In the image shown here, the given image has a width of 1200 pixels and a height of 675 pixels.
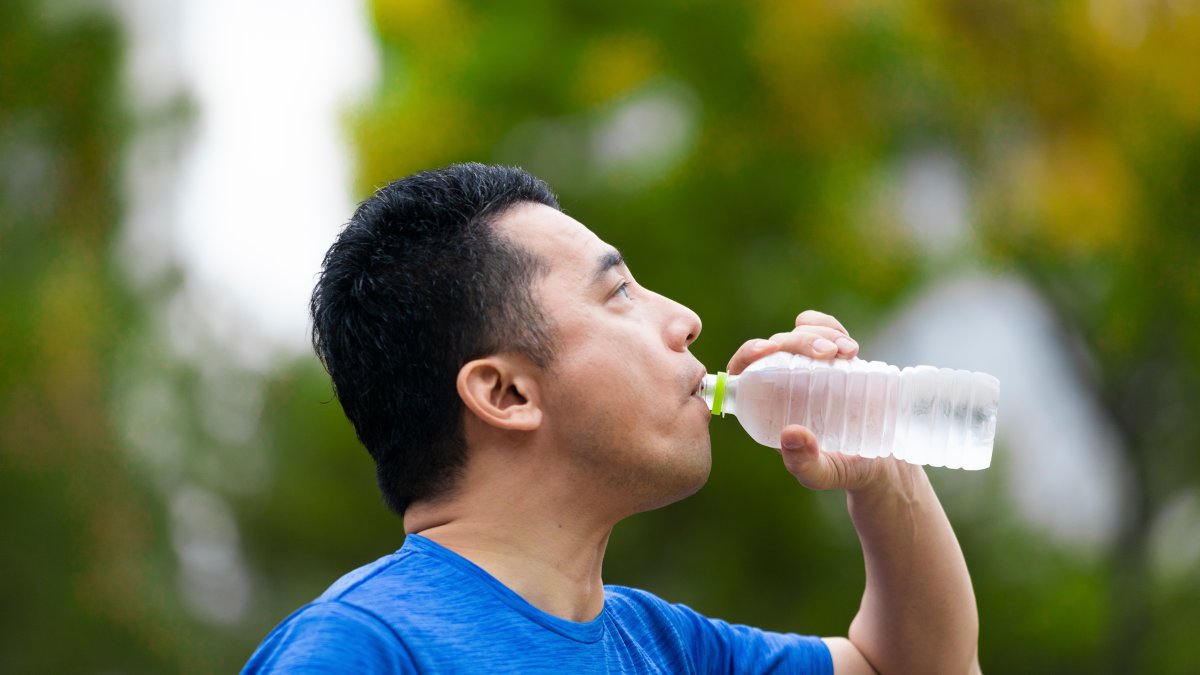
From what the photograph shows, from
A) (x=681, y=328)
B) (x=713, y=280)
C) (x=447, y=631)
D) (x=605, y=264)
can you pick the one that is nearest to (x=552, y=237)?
(x=605, y=264)

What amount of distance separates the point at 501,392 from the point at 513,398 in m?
0.02

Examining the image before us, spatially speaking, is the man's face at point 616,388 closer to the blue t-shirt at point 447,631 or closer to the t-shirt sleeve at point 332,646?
the blue t-shirt at point 447,631

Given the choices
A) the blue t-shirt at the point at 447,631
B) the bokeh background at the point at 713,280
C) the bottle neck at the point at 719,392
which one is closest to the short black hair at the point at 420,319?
the blue t-shirt at the point at 447,631

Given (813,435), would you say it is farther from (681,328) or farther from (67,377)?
(67,377)

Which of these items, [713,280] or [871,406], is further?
[713,280]

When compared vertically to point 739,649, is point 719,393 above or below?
above

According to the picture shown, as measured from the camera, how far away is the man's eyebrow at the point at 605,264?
173 centimetres

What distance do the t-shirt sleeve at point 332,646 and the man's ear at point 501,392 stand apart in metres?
0.32

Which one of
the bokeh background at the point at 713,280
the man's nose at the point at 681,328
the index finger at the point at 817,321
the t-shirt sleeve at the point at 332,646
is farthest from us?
the bokeh background at the point at 713,280

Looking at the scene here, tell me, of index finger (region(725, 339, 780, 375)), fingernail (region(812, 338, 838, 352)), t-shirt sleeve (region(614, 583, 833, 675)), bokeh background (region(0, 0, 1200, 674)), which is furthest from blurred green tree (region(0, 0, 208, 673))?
fingernail (region(812, 338, 838, 352))

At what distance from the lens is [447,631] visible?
1475mm

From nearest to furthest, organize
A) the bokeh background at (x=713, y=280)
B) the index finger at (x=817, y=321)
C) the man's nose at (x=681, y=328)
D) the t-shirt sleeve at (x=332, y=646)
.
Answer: the t-shirt sleeve at (x=332, y=646)
the man's nose at (x=681, y=328)
the index finger at (x=817, y=321)
the bokeh background at (x=713, y=280)

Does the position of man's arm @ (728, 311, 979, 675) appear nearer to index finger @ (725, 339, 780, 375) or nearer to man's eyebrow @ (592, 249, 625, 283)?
index finger @ (725, 339, 780, 375)

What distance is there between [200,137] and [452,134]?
3.91 ft
